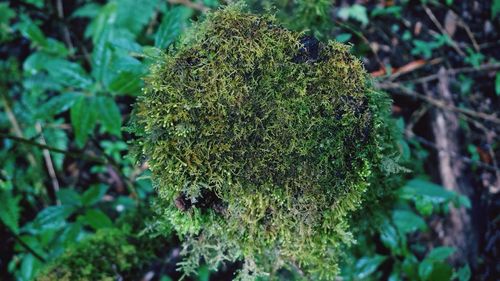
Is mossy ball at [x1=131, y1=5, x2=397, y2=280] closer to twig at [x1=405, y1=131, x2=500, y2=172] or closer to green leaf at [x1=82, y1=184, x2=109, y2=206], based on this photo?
green leaf at [x1=82, y1=184, x2=109, y2=206]

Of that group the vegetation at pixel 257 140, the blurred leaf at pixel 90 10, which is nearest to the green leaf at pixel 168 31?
the vegetation at pixel 257 140

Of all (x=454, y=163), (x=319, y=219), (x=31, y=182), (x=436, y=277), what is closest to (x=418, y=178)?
(x=454, y=163)

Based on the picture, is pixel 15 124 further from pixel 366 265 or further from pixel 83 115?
pixel 366 265

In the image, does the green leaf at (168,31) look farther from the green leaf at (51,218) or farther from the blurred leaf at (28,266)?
the blurred leaf at (28,266)

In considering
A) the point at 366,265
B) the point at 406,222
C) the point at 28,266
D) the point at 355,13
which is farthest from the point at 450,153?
the point at 28,266

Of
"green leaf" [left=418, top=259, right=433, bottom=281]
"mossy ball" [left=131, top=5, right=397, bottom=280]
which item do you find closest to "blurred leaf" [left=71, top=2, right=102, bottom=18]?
"mossy ball" [left=131, top=5, right=397, bottom=280]

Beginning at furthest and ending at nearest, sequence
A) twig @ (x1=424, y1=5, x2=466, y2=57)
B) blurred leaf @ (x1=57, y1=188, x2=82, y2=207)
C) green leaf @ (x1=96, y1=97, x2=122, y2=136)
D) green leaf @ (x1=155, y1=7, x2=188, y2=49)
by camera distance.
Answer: twig @ (x1=424, y1=5, x2=466, y2=57) → blurred leaf @ (x1=57, y1=188, x2=82, y2=207) → green leaf @ (x1=96, y1=97, x2=122, y2=136) → green leaf @ (x1=155, y1=7, x2=188, y2=49)
